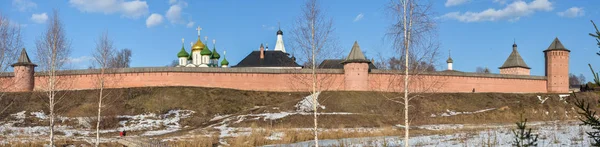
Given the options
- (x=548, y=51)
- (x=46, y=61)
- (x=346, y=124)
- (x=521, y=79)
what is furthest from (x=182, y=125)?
(x=548, y=51)

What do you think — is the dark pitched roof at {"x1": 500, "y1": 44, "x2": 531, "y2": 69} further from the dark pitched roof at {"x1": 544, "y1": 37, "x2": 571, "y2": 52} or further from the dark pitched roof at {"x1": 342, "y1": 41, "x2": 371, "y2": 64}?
the dark pitched roof at {"x1": 342, "y1": 41, "x2": 371, "y2": 64}

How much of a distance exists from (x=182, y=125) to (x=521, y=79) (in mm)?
27579

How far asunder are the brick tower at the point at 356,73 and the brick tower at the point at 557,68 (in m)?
16.4

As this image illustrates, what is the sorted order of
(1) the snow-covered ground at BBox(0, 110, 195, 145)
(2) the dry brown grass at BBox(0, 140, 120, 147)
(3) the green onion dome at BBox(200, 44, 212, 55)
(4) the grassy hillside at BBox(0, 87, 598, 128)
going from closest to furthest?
(2) the dry brown grass at BBox(0, 140, 120, 147)
(1) the snow-covered ground at BBox(0, 110, 195, 145)
(4) the grassy hillside at BBox(0, 87, 598, 128)
(3) the green onion dome at BBox(200, 44, 212, 55)

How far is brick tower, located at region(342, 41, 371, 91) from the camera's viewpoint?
36281 mm

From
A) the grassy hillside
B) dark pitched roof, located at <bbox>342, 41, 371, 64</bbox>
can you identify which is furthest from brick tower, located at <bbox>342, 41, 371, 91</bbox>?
the grassy hillside

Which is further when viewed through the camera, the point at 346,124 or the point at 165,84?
the point at 165,84

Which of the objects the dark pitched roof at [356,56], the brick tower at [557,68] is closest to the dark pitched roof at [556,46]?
the brick tower at [557,68]

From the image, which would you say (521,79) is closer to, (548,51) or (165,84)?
(548,51)

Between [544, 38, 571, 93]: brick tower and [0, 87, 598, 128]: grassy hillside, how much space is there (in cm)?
553

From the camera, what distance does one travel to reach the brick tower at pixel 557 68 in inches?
1639

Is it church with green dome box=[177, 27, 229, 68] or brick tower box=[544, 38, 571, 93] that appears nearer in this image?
brick tower box=[544, 38, 571, 93]

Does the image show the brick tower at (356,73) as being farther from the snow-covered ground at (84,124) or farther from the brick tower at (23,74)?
the brick tower at (23,74)

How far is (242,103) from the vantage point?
33.0 m
